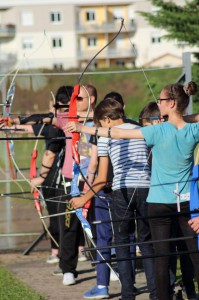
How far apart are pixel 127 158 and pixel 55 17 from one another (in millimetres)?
58951

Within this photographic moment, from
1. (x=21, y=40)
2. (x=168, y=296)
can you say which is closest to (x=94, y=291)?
(x=168, y=296)

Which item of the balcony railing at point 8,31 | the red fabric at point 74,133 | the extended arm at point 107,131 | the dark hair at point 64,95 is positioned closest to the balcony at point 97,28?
the balcony railing at point 8,31

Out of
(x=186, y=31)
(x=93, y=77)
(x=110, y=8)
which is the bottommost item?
(x=93, y=77)

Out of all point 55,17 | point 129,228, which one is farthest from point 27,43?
point 129,228

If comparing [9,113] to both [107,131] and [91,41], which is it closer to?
[107,131]

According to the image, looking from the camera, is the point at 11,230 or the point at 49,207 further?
the point at 11,230

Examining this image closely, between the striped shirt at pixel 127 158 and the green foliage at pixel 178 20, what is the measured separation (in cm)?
1165

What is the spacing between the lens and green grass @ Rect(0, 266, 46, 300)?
7.51m

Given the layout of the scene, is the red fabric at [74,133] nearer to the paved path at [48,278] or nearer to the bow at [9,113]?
the bow at [9,113]

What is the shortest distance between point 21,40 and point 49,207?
55.8 m

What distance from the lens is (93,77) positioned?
393 inches

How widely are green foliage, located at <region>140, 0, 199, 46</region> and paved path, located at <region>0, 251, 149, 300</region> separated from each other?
974cm

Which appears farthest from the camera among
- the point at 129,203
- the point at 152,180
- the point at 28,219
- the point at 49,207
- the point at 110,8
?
the point at 110,8

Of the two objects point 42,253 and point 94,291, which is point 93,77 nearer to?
point 42,253
